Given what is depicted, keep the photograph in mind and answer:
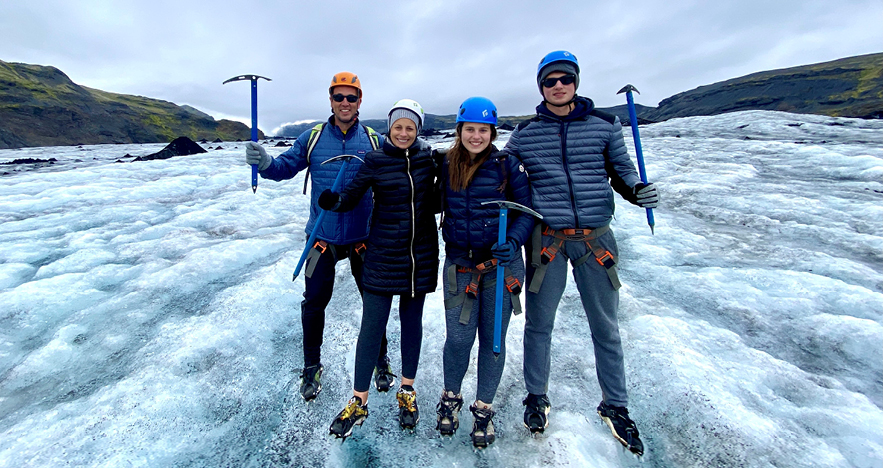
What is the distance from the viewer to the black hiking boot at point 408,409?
3271 millimetres

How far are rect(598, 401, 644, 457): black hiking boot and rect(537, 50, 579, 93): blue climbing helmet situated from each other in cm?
292

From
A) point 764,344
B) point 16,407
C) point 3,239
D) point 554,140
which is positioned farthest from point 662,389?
point 3,239

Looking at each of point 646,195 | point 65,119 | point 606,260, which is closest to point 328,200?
point 606,260

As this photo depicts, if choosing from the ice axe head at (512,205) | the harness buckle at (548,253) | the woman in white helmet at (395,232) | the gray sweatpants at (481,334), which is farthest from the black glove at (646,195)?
the woman in white helmet at (395,232)

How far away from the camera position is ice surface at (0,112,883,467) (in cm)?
302

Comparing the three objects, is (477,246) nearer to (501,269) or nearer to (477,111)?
(501,269)

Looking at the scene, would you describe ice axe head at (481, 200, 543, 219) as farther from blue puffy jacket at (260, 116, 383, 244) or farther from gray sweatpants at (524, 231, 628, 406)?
blue puffy jacket at (260, 116, 383, 244)

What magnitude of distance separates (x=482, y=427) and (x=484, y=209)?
1882mm

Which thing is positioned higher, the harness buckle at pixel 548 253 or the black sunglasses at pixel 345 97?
the black sunglasses at pixel 345 97

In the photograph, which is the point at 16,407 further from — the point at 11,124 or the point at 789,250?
the point at 11,124

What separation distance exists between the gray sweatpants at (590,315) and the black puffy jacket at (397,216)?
105cm

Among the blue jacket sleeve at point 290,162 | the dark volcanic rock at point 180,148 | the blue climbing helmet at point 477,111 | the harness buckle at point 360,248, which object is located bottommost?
the harness buckle at point 360,248

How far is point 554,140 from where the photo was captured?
10.7ft

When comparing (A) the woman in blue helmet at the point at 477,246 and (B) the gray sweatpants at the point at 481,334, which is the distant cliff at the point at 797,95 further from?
(B) the gray sweatpants at the point at 481,334
